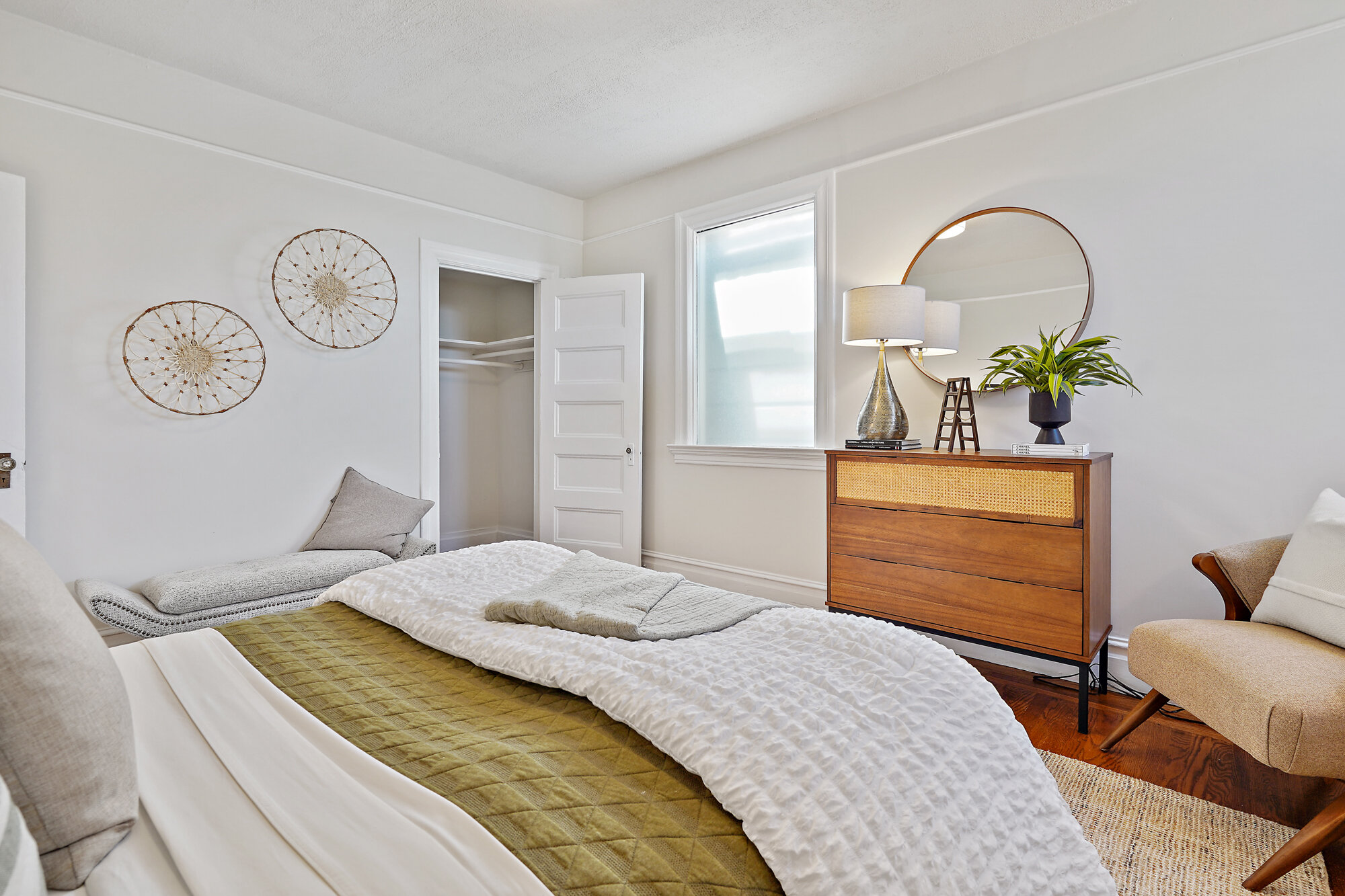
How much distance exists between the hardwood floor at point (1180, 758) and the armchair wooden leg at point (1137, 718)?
0.04 m

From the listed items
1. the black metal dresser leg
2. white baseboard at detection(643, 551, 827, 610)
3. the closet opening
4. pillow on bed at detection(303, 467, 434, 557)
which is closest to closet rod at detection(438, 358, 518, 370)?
the closet opening

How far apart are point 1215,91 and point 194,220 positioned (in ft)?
13.7

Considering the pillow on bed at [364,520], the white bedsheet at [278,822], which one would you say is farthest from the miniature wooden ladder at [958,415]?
the pillow on bed at [364,520]

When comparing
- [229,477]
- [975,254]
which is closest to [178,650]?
[229,477]

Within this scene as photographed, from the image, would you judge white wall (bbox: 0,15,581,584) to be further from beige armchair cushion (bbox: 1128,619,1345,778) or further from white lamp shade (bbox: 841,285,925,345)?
beige armchair cushion (bbox: 1128,619,1345,778)

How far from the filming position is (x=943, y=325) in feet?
9.48

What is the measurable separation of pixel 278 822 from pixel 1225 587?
254 cm

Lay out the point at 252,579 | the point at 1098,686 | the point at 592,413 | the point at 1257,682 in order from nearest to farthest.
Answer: the point at 1257,682 < the point at 1098,686 < the point at 252,579 < the point at 592,413

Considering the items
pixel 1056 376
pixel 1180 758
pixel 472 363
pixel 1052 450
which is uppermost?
pixel 472 363

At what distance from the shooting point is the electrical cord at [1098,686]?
237 cm

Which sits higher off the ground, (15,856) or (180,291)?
(180,291)

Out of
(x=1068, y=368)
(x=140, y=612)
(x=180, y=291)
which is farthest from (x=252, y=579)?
(x=1068, y=368)

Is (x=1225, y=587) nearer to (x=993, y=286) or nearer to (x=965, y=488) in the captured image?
(x=965, y=488)

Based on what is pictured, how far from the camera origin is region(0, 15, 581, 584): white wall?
8.70 feet
